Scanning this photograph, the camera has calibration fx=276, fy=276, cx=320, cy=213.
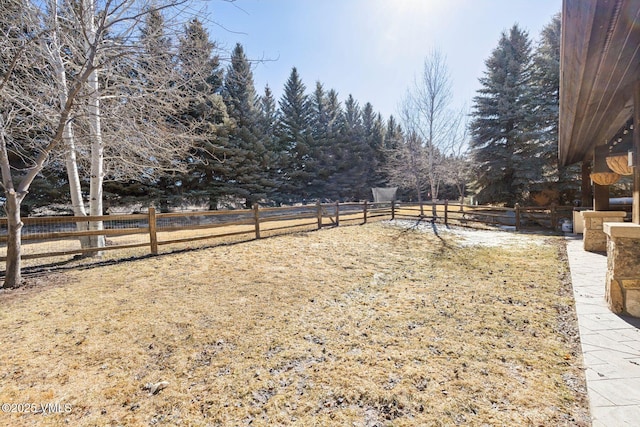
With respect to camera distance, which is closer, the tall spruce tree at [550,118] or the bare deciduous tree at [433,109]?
the tall spruce tree at [550,118]

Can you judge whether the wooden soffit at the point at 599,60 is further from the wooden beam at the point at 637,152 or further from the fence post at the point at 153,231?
the fence post at the point at 153,231

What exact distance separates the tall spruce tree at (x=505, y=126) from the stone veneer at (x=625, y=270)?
32.3 feet

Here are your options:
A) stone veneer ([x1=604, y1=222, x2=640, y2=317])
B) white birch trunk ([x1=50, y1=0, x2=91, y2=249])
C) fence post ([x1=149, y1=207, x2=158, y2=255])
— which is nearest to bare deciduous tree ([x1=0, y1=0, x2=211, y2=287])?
white birch trunk ([x1=50, y1=0, x2=91, y2=249])

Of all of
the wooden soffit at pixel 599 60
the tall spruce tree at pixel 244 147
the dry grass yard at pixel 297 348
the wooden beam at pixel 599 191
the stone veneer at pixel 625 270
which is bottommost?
the dry grass yard at pixel 297 348

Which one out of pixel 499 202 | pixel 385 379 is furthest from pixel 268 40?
pixel 499 202

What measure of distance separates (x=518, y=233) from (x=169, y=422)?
9.90 metres

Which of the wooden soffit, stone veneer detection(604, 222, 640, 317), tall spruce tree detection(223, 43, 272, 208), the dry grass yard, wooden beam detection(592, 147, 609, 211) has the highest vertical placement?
tall spruce tree detection(223, 43, 272, 208)

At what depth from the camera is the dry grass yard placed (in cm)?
170

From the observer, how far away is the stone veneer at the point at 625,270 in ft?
9.17

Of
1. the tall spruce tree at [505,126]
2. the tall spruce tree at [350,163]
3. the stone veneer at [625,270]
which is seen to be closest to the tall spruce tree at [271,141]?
the tall spruce tree at [350,163]

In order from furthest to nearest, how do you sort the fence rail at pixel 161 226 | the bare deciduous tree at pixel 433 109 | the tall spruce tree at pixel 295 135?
1. the tall spruce tree at pixel 295 135
2. the bare deciduous tree at pixel 433 109
3. the fence rail at pixel 161 226

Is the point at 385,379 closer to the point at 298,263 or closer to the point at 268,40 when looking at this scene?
the point at 298,263

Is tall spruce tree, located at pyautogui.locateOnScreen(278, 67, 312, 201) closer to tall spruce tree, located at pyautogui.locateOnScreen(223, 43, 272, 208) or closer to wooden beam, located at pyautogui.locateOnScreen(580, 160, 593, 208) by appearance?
tall spruce tree, located at pyautogui.locateOnScreen(223, 43, 272, 208)

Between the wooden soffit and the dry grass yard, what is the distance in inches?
95.0
